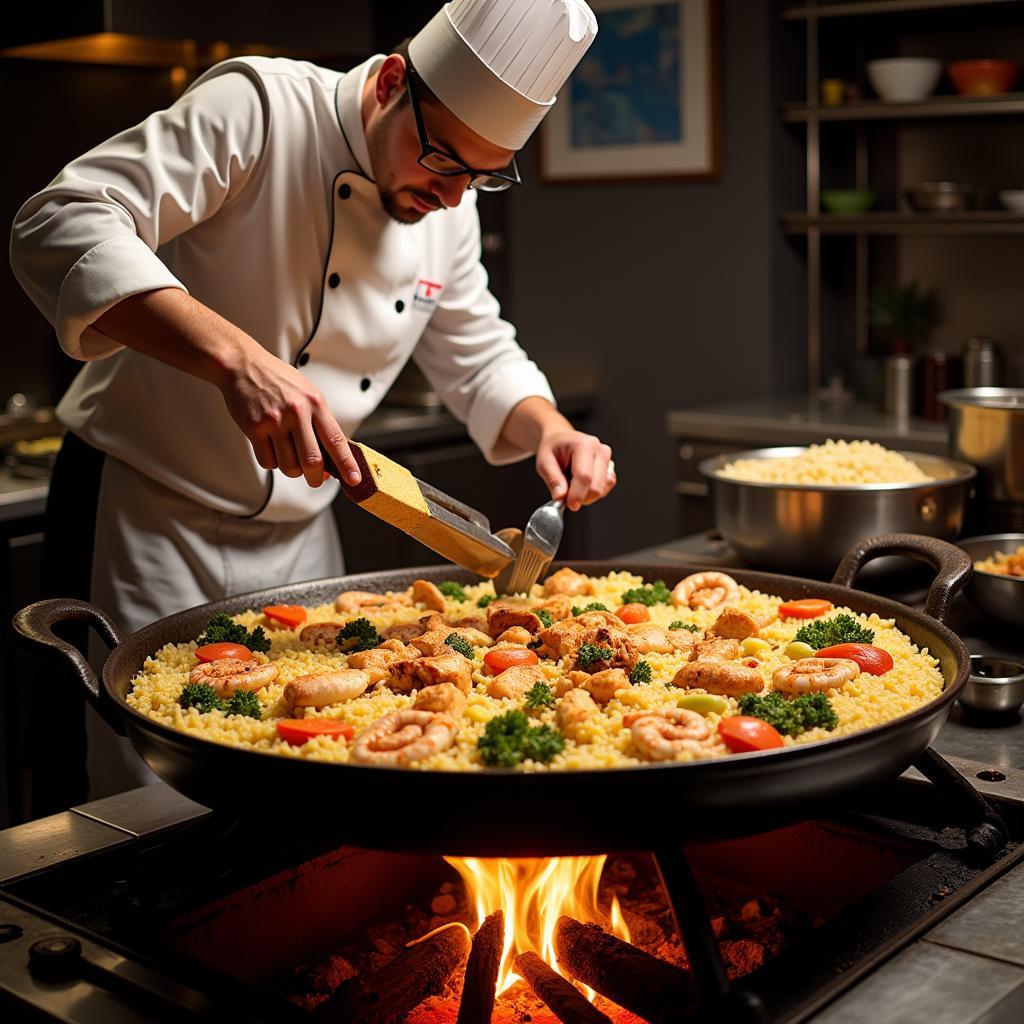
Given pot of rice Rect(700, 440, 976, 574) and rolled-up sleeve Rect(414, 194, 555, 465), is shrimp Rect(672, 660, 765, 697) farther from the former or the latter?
rolled-up sleeve Rect(414, 194, 555, 465)

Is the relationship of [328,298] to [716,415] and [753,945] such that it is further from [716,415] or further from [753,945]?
[716,415]

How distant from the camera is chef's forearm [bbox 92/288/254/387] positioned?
155 cm

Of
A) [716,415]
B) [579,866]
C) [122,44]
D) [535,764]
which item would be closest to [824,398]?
[716,415]

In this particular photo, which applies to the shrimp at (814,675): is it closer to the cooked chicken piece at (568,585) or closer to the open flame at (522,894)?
the open flame at (522,894)

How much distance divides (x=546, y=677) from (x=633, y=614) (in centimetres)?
27

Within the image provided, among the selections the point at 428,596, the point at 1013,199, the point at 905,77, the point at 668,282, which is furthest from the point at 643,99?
the point at 428,596

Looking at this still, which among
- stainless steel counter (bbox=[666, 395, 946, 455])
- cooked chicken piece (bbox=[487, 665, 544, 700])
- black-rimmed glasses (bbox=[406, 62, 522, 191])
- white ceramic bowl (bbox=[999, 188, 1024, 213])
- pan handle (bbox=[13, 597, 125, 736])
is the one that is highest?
black-rimmed glasses (bbox=[406, 62, 522, 191])

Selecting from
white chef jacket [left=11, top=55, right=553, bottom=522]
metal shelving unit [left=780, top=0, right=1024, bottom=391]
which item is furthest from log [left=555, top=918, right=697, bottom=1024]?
metal shelving unit [left=780, top=0, right=1024, bottom=391]

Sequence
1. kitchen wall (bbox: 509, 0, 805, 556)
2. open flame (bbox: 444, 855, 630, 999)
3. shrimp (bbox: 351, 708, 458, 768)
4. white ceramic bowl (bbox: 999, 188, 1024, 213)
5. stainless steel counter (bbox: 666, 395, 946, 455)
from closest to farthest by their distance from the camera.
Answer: shrimp (bbox: 351, 708, 458, 768) → open flame (bbox: 444, 855, 630, 999) → stainless steel counter (bbox: 666, 395, 946, 455) → white ceramic bowl (bbox: 999, 188, 1024, 213) → kitchen wall (bbox: 509, 0, 805, 556)

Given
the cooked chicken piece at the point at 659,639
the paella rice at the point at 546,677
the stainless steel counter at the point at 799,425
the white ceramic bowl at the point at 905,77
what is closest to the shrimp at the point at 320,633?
the paella rice at the point at 546,677

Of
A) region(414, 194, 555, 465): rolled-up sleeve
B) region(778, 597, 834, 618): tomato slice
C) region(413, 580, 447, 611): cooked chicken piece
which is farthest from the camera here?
region(414, 194, 555, 465): rolled-up sleeve

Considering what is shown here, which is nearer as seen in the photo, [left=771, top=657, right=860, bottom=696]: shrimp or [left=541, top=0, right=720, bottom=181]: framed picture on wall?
[left=771, top=657, right=860, bottom=696]: shrimp

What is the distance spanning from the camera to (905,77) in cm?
419

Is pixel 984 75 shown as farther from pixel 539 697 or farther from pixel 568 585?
pixel 539 697
